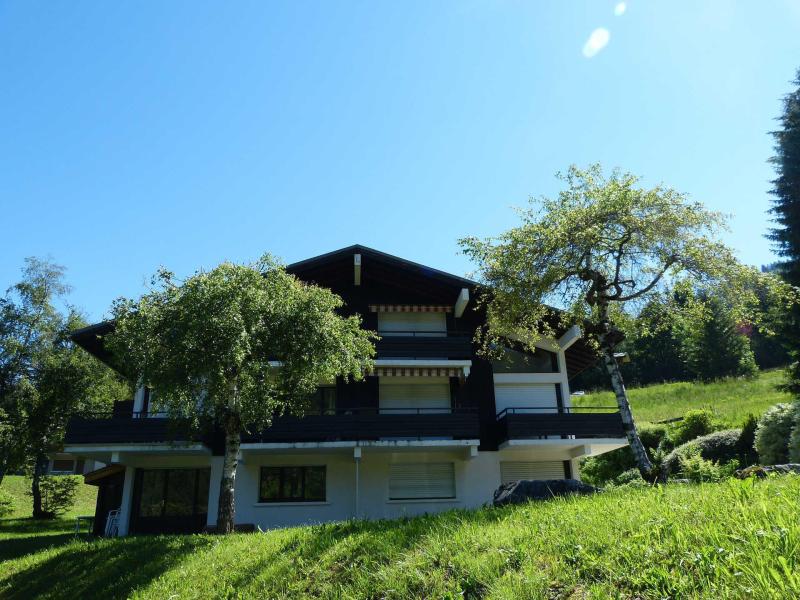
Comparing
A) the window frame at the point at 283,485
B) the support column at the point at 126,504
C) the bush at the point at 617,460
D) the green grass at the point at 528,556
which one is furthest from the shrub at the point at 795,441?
the support column at the point at 126,504

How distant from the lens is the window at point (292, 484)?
22.7m

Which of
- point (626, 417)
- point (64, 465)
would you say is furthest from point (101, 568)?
point (64, 465)

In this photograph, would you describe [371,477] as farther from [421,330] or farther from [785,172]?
[785,172]

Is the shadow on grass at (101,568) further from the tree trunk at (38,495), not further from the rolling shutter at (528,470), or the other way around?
the tree trunk at (38,495)

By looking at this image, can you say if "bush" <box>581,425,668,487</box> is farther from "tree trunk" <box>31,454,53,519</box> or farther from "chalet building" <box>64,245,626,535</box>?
"tree trunk" <box>31,454,53,519</box>

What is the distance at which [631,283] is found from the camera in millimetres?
16484

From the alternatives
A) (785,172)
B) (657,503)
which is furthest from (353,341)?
(785,172)

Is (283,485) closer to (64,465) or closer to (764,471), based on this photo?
(764,471)

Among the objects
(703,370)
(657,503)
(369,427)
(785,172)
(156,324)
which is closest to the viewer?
(657,503)

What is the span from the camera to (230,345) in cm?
1480

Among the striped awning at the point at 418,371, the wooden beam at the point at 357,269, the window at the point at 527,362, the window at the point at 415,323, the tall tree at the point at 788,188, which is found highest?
the tall tree at the point at 788,188

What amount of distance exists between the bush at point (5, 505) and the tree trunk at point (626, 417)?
33.6 m

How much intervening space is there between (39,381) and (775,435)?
34.3m

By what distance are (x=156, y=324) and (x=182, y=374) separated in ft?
4.59
